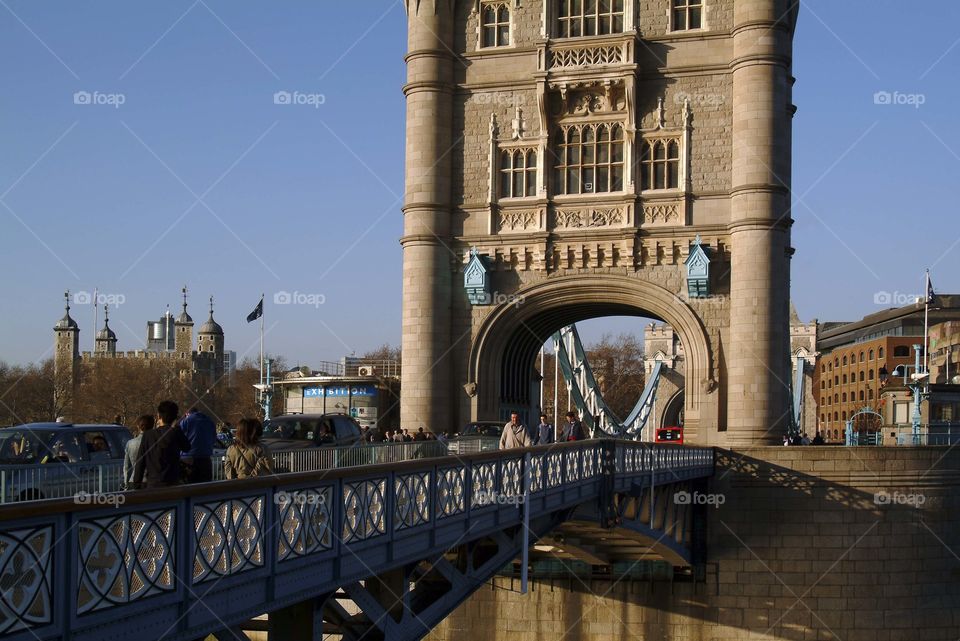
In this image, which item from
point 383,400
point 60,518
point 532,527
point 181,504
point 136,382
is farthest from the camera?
point 136,382

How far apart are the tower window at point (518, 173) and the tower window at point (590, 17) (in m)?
3.50

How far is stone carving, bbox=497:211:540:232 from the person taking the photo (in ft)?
111

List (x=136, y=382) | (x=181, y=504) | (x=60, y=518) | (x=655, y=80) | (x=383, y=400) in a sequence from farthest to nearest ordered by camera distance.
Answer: (x=136, y=382) < (x=383, y=400) < (x=655, y=80) < (x=181, y=504) < (x=60, y=518)

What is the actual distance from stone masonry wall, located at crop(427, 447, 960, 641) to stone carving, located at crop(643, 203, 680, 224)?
255 inches

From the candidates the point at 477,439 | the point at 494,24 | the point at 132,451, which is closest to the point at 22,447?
the point at 132,451

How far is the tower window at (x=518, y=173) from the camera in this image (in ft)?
112

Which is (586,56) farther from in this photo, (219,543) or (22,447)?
(219,543)

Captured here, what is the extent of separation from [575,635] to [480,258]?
34.4ft

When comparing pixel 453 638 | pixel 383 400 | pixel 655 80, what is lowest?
pixel 453 638

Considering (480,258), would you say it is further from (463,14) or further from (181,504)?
(181,504)

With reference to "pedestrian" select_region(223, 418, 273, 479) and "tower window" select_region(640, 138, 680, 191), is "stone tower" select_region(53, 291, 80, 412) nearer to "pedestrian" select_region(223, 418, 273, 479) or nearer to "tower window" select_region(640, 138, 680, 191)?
"tower window" select_region(640, 138, 680, 191)

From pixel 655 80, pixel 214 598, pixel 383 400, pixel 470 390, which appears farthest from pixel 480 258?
pixel 383 400

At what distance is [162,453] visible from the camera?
995cm

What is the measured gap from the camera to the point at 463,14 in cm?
3484
